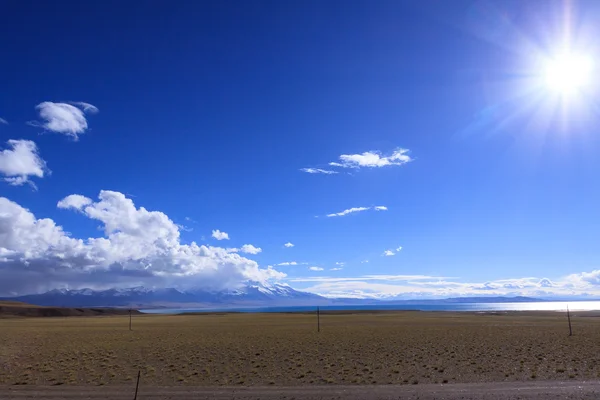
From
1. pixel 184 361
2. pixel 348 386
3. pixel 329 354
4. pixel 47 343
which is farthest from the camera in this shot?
pixel 47 343

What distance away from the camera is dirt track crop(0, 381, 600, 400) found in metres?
18.8

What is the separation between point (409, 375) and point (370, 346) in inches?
515

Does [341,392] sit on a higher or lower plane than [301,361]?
lower

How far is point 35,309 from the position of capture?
17100 centimetres

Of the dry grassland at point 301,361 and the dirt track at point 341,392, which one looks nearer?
the dirt track at point 341,392

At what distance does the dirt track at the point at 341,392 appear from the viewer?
18797mm

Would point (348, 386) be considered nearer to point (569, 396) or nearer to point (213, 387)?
point (213, 387)

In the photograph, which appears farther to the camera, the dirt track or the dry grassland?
the dry grassland

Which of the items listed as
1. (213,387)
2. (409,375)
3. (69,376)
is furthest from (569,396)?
(69,376)

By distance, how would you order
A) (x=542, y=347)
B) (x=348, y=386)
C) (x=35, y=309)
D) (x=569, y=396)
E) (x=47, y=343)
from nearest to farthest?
(x=569, y=396) < (x=348, y=386) < (x=542, y=347) < (x=47, y=343) < (x=35, y=309)

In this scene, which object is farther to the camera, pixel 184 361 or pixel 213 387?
pixel 184 361

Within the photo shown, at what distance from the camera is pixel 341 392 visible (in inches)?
790

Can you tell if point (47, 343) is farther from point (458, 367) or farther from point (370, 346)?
point (458, 367)

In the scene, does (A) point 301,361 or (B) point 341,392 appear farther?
(A) point 301,361
